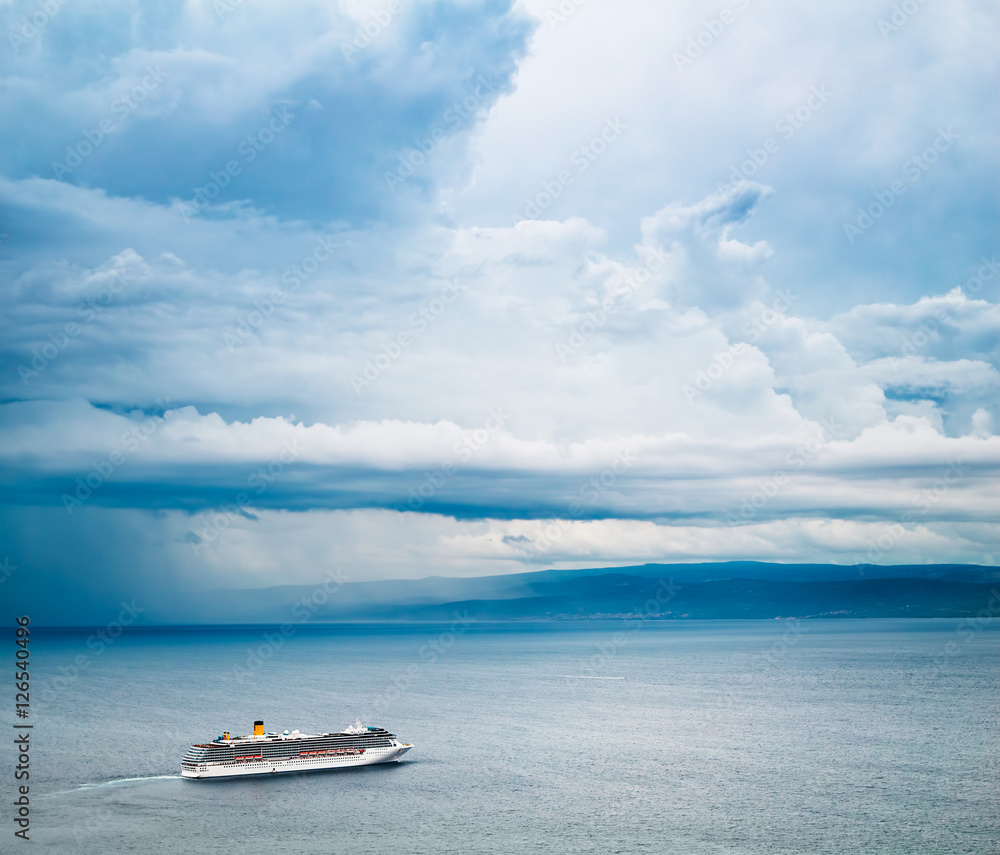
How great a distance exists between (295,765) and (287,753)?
132cm

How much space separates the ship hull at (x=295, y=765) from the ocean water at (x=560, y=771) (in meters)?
1.13

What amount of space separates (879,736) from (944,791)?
20.5 m

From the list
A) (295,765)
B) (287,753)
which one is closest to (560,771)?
(295,765)

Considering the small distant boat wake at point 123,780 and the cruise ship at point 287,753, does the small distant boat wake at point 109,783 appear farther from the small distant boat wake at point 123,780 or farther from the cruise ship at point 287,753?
the cruise ship at point 287,753

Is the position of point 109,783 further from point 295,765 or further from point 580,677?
point 580,677

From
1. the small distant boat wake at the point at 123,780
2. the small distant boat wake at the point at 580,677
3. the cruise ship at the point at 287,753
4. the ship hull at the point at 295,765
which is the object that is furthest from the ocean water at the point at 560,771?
the small distant boat wake at the point at 580,677

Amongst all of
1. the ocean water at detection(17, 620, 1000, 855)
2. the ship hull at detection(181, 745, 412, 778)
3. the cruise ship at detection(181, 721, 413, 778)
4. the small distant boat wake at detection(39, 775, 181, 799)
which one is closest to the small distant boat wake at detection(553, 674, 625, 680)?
the ocean water at detection(17, 620, 1000, 855)

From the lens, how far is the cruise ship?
217 feet

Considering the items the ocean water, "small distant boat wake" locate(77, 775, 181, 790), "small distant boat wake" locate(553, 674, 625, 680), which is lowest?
"small distant boat wake" locate(553, 674, 625, 680)

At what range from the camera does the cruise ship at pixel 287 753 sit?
66062 mm

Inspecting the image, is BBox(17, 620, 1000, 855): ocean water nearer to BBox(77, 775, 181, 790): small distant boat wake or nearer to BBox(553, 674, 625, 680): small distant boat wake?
BBox(77, 775, 181, 790): small distant boat wake

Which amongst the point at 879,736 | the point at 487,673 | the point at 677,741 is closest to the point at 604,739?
the point at 677,741

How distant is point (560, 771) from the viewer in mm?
64938

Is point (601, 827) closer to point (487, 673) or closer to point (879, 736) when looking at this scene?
point (879, 736)
